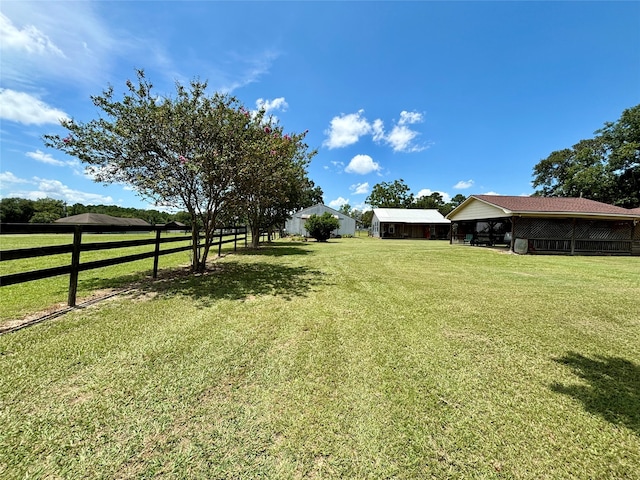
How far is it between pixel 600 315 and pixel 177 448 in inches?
261

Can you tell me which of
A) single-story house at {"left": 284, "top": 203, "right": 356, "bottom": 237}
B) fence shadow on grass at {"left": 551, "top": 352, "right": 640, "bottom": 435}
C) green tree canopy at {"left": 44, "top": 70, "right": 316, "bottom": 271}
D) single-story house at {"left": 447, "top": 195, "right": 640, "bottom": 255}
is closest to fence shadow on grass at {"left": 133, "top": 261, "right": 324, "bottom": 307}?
green tree canopy at {"left": 44, "top": 70, "right": 316, "bottom": 271}

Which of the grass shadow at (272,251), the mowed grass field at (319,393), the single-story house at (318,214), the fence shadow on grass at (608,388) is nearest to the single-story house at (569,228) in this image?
the grass shadow at (272,251)

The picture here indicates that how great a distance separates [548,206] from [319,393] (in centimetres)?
1992

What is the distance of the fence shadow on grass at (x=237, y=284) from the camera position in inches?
218

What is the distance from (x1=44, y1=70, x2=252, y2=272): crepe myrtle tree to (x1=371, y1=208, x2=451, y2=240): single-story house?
29.5 meters

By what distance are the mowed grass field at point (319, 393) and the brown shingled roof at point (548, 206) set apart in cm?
1296

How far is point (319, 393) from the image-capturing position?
2.40 m

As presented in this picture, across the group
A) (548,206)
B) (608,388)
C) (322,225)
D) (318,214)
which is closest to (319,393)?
(608,388)

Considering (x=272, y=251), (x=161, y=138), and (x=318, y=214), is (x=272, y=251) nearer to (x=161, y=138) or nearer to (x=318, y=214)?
(x=161, y=138)

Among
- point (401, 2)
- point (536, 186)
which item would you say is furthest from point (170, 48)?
point (536, 186)

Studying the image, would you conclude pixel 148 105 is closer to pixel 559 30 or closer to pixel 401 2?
pixel 401 2

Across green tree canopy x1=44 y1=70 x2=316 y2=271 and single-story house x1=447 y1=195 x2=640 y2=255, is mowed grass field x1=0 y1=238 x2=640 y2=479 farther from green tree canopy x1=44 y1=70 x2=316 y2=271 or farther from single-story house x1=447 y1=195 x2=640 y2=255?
single-story house x1=447 y1=195 x2=640 y2=255

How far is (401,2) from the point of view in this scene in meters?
10.3

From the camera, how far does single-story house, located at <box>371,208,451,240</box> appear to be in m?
34.4
